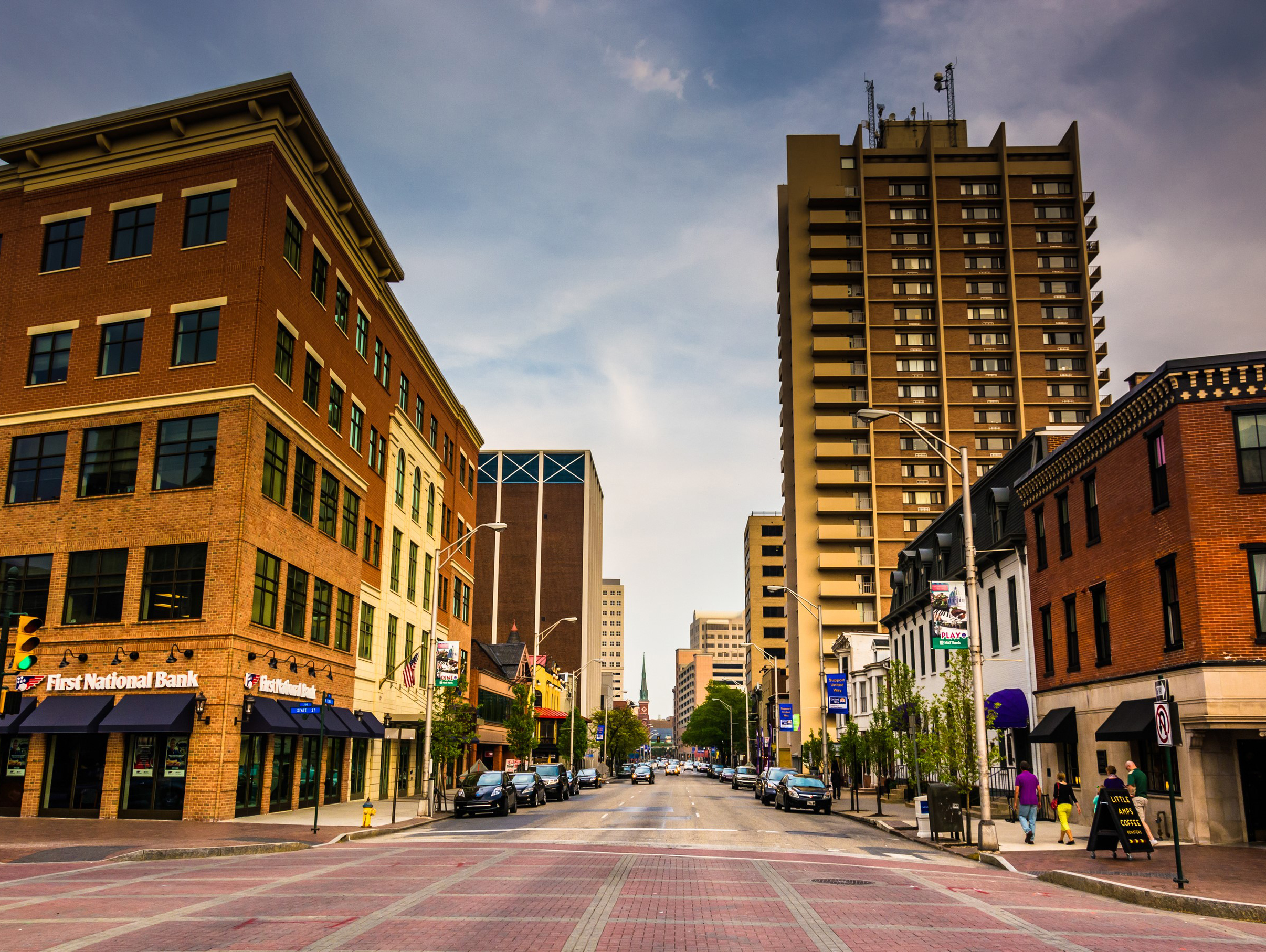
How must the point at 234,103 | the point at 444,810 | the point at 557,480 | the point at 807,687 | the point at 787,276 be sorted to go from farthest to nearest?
1. the point at 557,480
2. the point at 787,276
3. the point at 807,687
4. the point at 444,810
5. the point at 234,103

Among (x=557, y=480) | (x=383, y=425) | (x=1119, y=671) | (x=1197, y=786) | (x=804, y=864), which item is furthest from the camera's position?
(x=557, y=480)

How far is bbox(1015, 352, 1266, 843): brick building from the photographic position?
2239cm

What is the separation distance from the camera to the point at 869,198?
3654 inches

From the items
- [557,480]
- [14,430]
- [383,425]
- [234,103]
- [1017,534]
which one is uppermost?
[557,480]

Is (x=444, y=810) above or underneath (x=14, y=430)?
underneath

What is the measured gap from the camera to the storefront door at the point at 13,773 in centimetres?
3066

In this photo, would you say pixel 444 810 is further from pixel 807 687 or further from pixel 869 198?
pixel 869 198

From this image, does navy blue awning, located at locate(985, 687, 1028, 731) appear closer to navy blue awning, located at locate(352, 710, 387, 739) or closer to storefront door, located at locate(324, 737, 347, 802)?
navy blue awning, located at locate(352, 710, 387, 739)

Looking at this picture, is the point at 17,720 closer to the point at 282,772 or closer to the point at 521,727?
the point at 282,772

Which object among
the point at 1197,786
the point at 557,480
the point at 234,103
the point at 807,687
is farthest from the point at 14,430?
the point at 557,480

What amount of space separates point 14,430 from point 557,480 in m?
94.1

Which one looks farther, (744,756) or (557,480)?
(744,756)

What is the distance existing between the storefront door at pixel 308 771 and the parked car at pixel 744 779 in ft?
140

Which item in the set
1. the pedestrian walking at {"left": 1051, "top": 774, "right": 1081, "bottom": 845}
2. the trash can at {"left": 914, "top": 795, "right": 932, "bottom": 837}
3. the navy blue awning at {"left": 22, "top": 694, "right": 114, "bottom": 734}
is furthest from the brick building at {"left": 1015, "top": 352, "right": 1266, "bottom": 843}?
the navy blue awning at {"left": 22, "top": 694, "right": 114, "bottom": 734}
